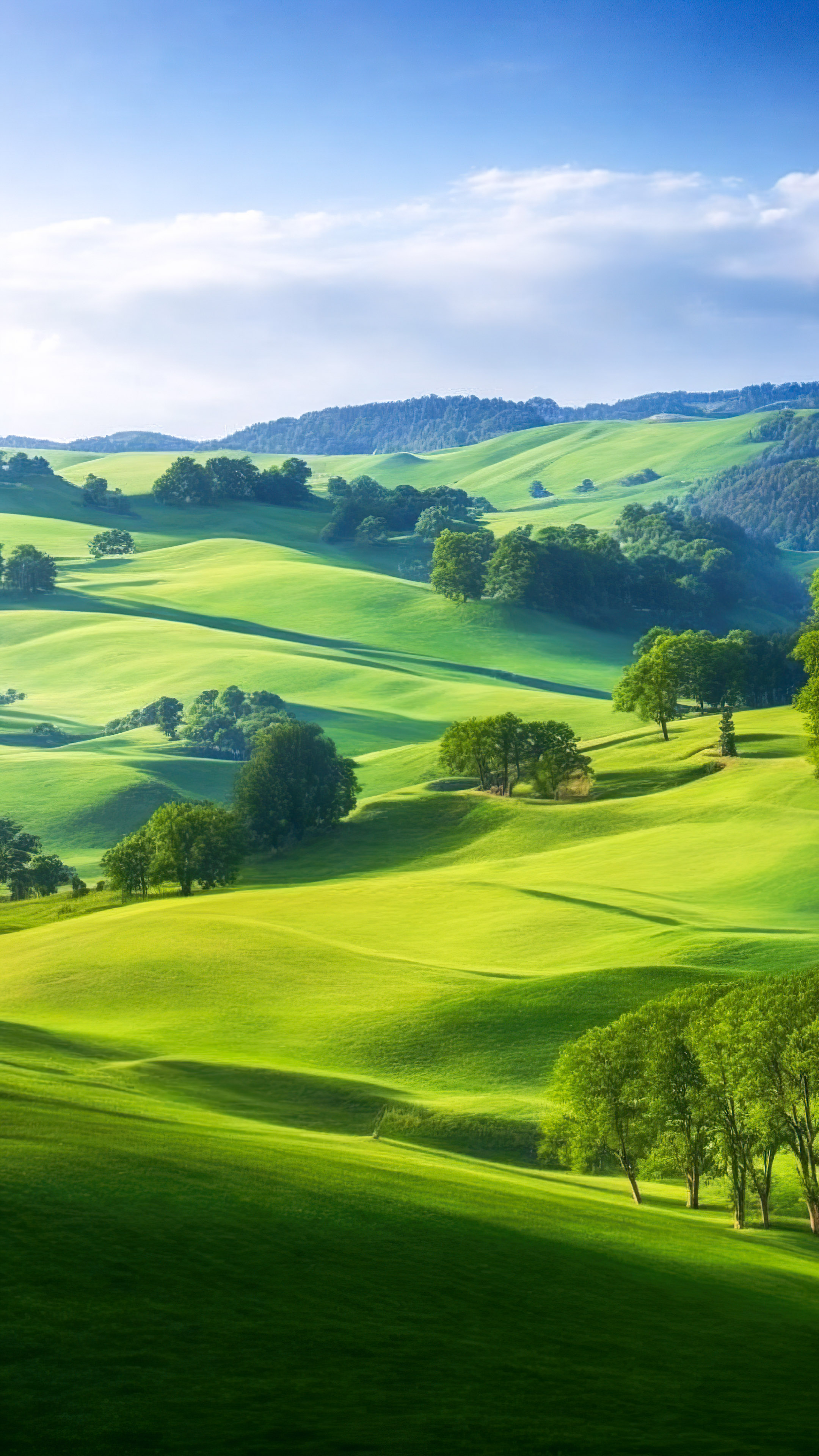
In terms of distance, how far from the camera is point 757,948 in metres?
64.9

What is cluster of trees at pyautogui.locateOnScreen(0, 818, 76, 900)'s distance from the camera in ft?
346

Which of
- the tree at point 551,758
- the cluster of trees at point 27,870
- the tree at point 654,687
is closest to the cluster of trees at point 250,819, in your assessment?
the cluster of trees at point 27,870

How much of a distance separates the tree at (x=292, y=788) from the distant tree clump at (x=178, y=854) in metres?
11.5

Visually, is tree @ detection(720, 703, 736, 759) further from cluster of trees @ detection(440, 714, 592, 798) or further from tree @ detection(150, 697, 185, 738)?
tree @ detection(150, 697, 185, 738)

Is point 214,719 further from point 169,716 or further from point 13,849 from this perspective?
point 13,849

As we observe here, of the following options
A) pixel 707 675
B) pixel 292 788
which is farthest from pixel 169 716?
pixel 707 675

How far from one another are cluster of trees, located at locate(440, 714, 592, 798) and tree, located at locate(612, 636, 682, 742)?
10.8m

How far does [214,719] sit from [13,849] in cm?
5185

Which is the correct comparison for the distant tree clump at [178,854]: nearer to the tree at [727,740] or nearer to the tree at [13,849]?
the tree at [13,849]

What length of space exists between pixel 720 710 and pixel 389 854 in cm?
5376

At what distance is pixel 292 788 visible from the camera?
110625 mm

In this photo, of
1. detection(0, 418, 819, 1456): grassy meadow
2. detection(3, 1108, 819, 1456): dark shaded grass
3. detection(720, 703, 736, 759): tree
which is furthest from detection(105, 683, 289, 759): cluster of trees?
detection(3, 1108, 819, 1456): dark shaded grass

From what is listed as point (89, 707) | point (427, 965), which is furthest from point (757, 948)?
point (89, 707)

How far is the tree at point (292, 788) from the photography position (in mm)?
110250
